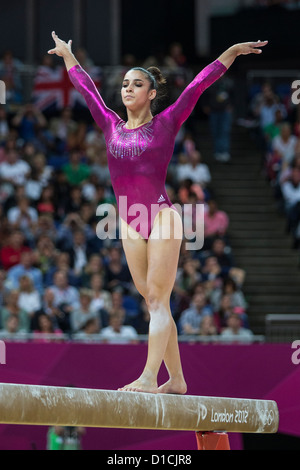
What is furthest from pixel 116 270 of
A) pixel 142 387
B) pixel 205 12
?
pixel 205 12

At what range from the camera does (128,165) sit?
5828 millimetres

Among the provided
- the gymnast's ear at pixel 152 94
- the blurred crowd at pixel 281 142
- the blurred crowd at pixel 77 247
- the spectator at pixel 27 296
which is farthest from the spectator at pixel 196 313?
the gymnast's ear at pixel 152 94

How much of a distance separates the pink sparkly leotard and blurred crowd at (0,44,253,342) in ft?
14.2

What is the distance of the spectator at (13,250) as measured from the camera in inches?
483

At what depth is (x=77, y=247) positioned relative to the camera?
1246 centimetres

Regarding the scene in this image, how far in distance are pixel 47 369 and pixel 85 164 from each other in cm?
545

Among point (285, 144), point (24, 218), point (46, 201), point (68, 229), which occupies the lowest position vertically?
point (68, 229)

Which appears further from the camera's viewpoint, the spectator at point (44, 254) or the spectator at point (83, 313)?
the spectator at point (44, 254)

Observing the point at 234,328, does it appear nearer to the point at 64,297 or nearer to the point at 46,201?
the point at 64,297

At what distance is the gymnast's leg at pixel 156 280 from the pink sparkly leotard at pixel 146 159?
0.26ft

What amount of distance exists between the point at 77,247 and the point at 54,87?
4379 millimetres

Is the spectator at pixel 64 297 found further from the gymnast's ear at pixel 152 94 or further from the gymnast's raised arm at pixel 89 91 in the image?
the gymnast's ear at pixel 152 94

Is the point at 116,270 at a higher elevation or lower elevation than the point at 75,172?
lower
